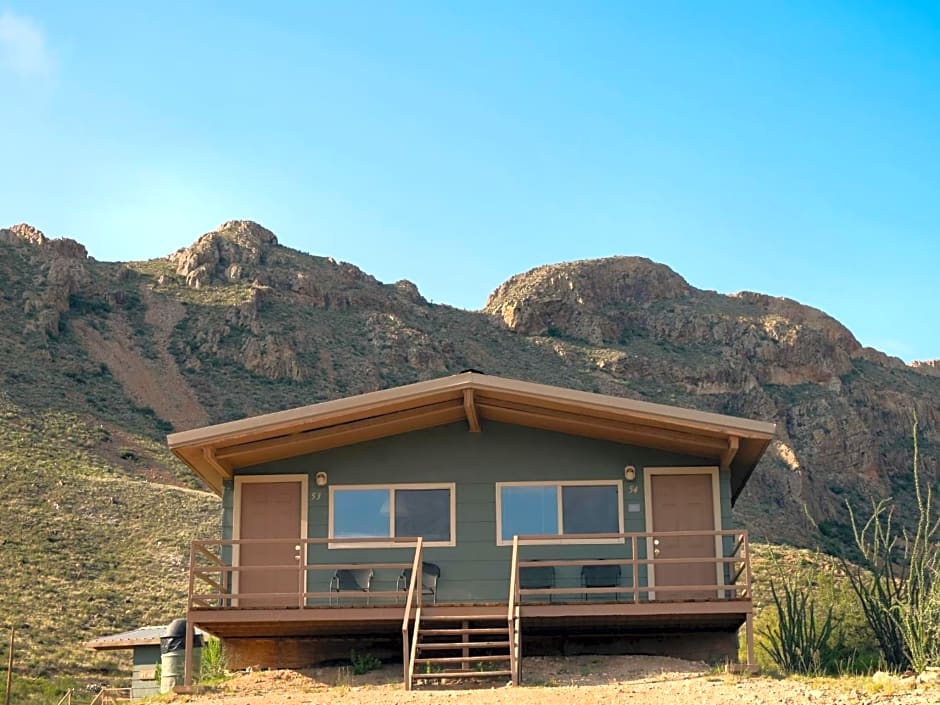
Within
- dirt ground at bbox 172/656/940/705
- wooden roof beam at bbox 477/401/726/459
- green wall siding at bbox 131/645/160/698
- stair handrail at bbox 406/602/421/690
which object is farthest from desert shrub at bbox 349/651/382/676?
green wall siding at bbox 131/645/160/698

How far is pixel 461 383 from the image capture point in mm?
19047

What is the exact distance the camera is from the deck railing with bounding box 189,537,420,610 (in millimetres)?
18562

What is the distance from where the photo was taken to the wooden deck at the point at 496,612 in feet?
57.7

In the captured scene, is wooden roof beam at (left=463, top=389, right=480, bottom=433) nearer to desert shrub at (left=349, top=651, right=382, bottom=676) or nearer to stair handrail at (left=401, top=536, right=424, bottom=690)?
stair handrail at (left=401, top=536, right=424, bottom=690)

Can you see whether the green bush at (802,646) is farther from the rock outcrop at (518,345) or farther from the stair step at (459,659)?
the rock outcrop at (518,345)

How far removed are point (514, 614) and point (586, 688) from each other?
171 cm

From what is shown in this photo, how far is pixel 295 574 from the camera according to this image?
19.9 meters

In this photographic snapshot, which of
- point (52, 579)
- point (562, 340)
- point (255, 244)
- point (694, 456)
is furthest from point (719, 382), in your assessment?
point (694, 456)

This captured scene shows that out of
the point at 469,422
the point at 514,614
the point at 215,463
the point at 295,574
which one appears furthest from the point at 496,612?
the point at 215,463

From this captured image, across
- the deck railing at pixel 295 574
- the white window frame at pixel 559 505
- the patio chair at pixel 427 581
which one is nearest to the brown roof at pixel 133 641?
the deck railing at pixel 295 574

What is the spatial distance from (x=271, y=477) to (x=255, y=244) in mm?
79498

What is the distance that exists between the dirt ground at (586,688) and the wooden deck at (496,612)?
0.48 metres

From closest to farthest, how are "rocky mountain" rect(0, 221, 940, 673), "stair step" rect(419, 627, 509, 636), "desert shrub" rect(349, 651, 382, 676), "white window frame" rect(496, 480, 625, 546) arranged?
"stair step" rect(419, 627, 509, 636) → "desert shrub" rect(349, 651, 382, 676) → "white window frame" rect(496, 480, 625, 546) → "rocky mountain" rect(0, 221, 940, 673)

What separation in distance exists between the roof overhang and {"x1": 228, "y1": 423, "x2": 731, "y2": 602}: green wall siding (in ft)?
0.51
